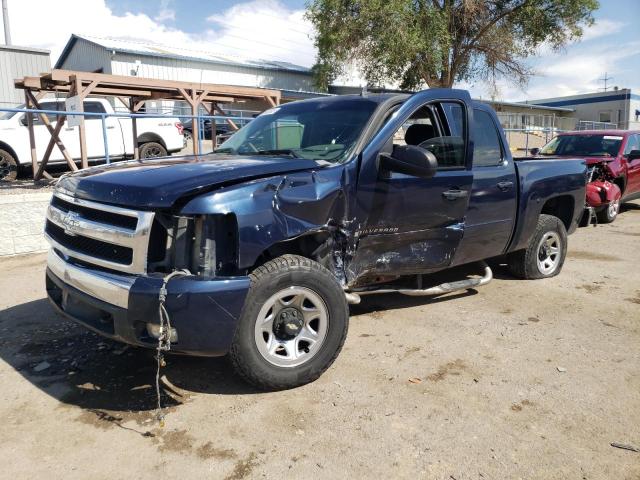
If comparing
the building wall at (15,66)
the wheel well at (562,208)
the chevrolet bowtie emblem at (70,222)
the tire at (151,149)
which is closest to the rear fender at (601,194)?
the wheel well at (562,208)

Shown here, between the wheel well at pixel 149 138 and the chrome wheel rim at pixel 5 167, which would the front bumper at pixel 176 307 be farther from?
the wheel well at pixel 149 138

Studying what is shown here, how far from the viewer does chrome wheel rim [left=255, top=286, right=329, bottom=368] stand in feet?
10.3

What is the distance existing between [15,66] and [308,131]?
23.4 metres

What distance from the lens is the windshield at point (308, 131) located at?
12.5ft

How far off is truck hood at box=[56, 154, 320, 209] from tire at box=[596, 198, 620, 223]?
27.4 ft

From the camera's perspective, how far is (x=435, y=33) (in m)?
20.1

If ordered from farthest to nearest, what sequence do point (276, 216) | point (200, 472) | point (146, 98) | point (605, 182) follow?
point (146, 98) → point (605, 182) → point (276, 216) → point (200, 472)

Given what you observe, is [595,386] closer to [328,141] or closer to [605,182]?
[328,141]

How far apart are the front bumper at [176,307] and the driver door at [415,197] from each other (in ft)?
3.81

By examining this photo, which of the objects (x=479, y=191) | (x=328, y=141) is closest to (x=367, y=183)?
(x=328, y=141)

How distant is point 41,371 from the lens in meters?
3.61

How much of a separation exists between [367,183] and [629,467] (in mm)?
2241

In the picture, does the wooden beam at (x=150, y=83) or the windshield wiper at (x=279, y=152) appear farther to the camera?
the wooden beam at (x=150, y=83)

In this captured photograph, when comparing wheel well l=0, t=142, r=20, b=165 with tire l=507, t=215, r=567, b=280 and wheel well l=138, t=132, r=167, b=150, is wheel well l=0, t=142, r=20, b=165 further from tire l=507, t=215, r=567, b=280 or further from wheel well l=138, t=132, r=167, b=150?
tire l=507, t=215, r=567, b=280
